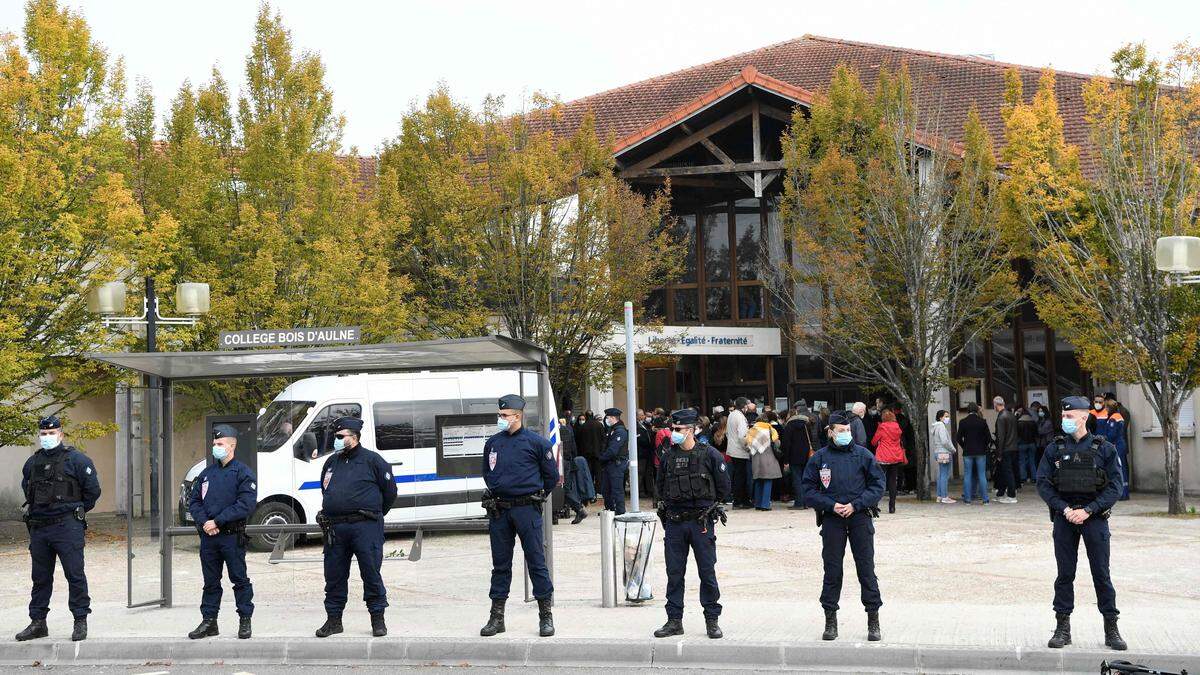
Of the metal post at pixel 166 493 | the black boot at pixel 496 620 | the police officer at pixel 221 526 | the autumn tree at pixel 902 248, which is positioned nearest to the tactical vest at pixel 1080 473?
the black boot at pixel 496 620

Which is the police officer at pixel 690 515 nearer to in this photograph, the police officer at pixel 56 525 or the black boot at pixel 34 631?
the police officer at pixel 56 525

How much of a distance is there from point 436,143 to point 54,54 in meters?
7.30

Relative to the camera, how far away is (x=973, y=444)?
21.0 metres

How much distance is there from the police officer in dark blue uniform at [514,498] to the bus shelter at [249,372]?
117cm

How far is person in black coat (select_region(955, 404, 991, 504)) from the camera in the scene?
68.4 ft

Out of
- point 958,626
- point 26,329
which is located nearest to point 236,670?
point 958,626

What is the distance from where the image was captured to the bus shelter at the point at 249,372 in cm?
1162

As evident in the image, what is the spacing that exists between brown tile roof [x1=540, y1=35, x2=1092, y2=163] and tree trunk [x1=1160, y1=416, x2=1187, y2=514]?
8621mm

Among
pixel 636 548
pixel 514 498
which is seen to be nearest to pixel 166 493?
pixel 514 498

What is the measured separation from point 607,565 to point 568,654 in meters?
1.72

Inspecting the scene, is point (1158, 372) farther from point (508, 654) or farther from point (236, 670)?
point (236, 670)

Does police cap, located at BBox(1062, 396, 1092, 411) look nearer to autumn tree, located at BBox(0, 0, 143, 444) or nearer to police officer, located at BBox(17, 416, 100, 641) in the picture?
police officer, located at BBox(17, 416, 100, 641)

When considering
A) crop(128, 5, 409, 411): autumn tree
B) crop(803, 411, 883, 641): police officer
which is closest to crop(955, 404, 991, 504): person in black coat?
crop(128, 5, 409, 411): autumn tree

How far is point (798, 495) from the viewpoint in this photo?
2127 centimetres
